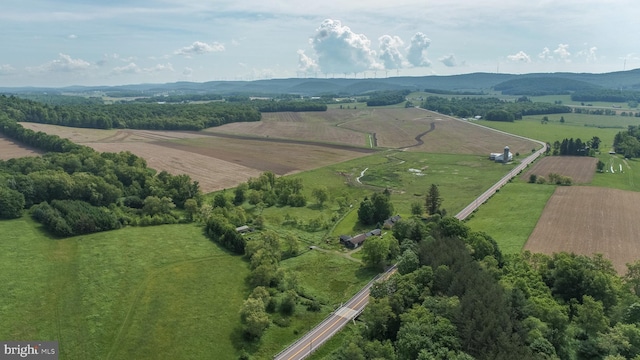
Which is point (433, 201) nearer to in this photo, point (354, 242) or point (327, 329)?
point (354, 242)

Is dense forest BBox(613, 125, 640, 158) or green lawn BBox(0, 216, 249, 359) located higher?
dense forest BBox(613, 125, 640, 158)

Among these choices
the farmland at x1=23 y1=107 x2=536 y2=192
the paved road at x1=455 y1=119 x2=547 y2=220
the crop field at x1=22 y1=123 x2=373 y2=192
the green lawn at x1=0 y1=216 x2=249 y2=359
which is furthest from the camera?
the farmland at x1=23 y1=107 x2=536 y2=192

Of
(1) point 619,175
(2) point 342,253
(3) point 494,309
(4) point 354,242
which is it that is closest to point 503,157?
(1) point 619,175

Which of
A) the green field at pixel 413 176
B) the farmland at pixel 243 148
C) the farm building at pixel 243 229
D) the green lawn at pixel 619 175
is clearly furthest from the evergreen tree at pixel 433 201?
the green lawn at pixel 619 175

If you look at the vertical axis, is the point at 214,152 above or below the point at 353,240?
above

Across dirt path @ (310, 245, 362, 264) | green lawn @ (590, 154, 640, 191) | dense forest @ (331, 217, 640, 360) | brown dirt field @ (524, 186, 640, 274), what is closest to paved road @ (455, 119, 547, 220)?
brown dirt field @ (524, 186, 640, 274)

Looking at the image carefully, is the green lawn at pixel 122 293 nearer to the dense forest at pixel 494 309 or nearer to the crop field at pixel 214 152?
the dense forest at pixel 494 309

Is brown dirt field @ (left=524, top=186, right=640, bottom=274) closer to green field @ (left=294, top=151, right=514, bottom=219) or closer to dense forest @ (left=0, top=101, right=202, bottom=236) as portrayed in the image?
green field @ (left=294, top=151, right=514, bottom=219)
